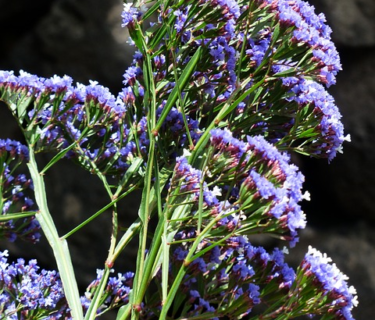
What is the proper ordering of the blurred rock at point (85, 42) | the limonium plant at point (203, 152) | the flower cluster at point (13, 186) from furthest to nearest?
the blurred rock at point (85, 42) → the flower cluster at point (13, 186) → the limonium plant at point (203, 152)

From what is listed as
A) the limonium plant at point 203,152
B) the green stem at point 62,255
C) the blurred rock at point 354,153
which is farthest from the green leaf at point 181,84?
the blurred rock at point 354,153

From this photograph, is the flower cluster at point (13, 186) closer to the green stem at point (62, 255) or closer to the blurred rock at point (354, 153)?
the green stem at point (62, 255)

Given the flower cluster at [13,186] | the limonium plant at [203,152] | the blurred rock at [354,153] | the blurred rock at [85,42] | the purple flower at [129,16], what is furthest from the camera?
the blurred rock at [85,42]

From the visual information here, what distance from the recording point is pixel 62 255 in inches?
39.4

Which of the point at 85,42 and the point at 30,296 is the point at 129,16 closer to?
the point at 30,296

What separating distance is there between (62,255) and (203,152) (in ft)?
0.79

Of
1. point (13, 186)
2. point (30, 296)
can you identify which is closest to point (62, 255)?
point (30, 296)

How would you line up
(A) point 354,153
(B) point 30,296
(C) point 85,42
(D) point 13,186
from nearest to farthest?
1. (B) point 30,296
2. (D) point 13,186
3. (A) point 354,153
4. (C) point 85,42

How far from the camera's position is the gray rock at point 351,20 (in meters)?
3.21

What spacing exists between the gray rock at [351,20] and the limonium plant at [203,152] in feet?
7.26

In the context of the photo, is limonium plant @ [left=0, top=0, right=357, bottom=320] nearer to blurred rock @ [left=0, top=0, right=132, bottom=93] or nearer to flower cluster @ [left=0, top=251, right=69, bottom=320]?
flower cluster @ [left=0, top=251, right=69, bottom=320]

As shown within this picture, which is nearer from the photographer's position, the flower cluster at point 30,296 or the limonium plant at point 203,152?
the limonium plant at point 203,152

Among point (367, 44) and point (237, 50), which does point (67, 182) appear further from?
point (237, 50)

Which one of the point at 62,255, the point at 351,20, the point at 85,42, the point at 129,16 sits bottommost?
the point at 62,255
